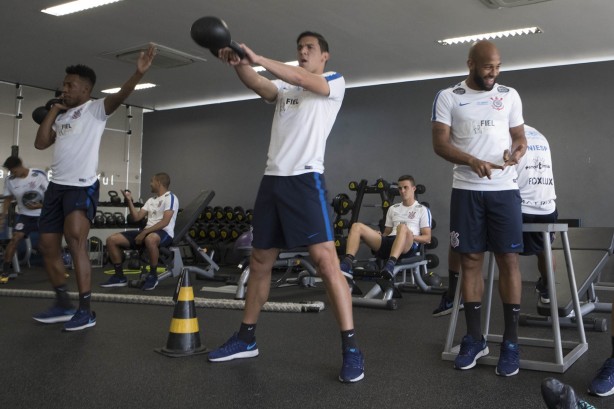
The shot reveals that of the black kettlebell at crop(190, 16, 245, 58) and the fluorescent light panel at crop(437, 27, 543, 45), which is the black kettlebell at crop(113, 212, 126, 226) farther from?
the black kettlebell at crop(190, 16, 245, 58)

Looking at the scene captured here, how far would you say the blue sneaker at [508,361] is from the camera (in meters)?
2.12

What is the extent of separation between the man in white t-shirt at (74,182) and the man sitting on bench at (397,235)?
171 centimetres

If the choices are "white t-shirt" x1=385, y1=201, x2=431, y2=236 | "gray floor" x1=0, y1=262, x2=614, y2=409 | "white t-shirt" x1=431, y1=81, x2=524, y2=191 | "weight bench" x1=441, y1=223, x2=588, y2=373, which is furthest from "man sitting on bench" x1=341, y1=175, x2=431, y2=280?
"white t-shirt" x1=431, y1=81, x2=524, y2=191

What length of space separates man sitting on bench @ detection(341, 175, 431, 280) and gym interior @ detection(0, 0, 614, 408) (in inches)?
14.5

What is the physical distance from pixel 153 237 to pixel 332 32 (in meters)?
2.54

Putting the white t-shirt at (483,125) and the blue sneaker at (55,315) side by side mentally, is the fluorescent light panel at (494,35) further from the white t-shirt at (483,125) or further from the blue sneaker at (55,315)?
the blue sneaker at (55,315)

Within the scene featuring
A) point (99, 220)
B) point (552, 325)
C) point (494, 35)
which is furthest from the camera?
point (99, 220)

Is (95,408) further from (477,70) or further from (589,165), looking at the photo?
(589,165)

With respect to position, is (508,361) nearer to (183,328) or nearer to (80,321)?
(183,328)

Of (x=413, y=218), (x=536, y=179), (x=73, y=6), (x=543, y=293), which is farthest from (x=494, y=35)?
(x=73, y=6)

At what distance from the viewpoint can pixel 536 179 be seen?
301cm

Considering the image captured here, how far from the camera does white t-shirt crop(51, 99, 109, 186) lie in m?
2.86

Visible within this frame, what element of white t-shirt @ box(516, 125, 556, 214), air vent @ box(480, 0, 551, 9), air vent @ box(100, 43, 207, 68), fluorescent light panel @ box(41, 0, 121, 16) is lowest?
white t-shirt @ box(516, 125, 556, 214)

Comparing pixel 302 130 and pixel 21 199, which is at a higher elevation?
pixel 302 130
